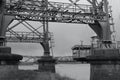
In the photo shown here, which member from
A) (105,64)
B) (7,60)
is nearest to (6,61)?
(7,60)

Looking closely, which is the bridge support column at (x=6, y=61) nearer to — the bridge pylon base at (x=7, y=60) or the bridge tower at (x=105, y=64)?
the bridge pylon base at (x=7, y=60)

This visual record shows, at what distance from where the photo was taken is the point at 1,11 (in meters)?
18.3

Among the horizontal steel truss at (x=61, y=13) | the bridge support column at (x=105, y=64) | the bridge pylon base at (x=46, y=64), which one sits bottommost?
the bridge pylon base at (x=46, y=64)

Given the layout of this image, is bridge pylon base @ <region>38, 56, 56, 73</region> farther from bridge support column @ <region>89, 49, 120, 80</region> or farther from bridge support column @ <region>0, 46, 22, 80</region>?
bridge support column @ <region>0, 46, 22, 80</region>

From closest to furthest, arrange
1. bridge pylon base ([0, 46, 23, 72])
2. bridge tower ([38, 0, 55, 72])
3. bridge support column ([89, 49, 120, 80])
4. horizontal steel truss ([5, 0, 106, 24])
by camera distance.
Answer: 1. bridge pylon base ([0, 46, 23, 72])
2. bridge support column ([89, 49, 120, 80])
3. horizontal steel truss ([5, 0, 106, 24])
4. bridge tower ([38, 0, 55, 72])

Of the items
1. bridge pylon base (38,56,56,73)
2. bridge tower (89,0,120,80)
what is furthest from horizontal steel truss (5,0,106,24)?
bridge pylon base (38,56,56,73)

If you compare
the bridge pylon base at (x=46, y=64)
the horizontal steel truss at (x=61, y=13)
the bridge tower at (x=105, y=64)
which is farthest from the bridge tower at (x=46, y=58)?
the bridge tower at (x=105, y=64)

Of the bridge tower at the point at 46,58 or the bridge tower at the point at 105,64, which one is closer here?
the bridge tower at the point at 105,64

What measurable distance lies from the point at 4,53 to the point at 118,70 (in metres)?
8.40

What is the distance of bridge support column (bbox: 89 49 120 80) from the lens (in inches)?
727

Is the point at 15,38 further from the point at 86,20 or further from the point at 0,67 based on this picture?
the point at 0,67

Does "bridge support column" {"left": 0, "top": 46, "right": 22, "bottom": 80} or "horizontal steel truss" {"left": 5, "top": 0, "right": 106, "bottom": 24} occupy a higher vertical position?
"horizontal steel truss" {"left": 5, "top": 0, "right": 106, "bottom": 24}

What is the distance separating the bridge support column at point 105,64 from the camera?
1847 cm

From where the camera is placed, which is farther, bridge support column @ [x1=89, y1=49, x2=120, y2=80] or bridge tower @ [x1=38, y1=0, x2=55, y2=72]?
bridge tower @ [x1=38, y1=0, x2=55, y2=72]
